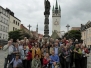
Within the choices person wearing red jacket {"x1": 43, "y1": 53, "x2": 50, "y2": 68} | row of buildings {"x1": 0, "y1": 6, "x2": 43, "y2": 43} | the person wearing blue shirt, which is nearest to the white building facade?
row of buildings {"x1": 0, "y1": 6, "x2": 43, "y2": 43}

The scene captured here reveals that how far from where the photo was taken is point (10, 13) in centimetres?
7044

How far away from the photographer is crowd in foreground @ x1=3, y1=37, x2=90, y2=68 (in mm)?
9945

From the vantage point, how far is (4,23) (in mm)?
63969

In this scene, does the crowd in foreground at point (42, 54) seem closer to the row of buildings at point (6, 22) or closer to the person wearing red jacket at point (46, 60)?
the person wearing red jacket at point (46, 60)

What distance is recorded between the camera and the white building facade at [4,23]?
61062 millimetres

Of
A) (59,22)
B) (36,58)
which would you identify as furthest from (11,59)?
(59,22)

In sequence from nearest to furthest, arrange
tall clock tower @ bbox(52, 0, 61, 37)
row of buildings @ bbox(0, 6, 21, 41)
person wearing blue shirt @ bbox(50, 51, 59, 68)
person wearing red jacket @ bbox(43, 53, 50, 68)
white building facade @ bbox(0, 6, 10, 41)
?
1. person wearing blue shirt @ bbox(50, 51, 59, 68)
2. person wearing red jacket @ bbox(43, 53, 50, 68)
3. white building facade @ bbox(0, 6, 10, 41)
4. row of buildings @ bbox(0, 6, 21, 41)
5. tall clock tower @ bbox(52, 0, 61, 37)

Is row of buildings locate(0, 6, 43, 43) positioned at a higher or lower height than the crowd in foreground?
higher

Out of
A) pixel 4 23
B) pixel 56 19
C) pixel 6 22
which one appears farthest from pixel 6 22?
pixel 56 19

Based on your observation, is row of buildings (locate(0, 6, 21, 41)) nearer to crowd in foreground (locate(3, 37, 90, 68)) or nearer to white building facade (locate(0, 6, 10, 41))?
white building facade (locate(0, 6, 10, 41))

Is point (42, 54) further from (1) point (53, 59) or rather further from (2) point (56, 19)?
(2) point (56, 19)

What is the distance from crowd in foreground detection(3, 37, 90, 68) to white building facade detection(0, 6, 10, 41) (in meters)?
50.8

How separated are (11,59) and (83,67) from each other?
452 centimetres

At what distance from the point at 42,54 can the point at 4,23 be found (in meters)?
55.1
